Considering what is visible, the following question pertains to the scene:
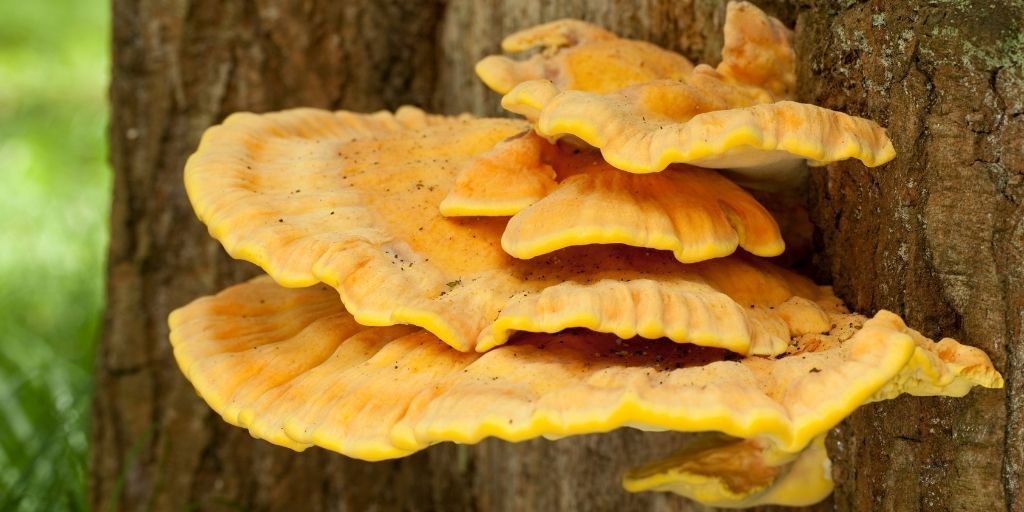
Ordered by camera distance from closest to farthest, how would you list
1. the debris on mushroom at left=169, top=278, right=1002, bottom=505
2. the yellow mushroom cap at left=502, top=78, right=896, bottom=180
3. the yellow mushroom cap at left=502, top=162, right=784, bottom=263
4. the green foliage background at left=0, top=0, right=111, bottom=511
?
the debris on mushroom at left=169, top=278, right=1002, bottom=505 < the yellow mushroom cap at left=502, top=78, right=896, bottom=180 < the yellow mushroom cap at left=502, top=162, right=784, bottom=263 < the green foliage background at left=0, top=0, right=111, bottom=511

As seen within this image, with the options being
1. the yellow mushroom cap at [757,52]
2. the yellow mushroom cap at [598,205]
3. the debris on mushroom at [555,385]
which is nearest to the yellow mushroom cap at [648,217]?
the yellow mushroom cap at [598,205]

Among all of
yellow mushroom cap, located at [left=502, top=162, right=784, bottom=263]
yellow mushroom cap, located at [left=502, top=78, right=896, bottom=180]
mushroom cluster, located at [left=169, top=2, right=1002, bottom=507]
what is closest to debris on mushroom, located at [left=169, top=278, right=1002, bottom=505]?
mushroom cluster, located at [left=169, top=2, right=1002, bottom=507]

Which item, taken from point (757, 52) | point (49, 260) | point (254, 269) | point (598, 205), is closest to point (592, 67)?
point (757, 52)

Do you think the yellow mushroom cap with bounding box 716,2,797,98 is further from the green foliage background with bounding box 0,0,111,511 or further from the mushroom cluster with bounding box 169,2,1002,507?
the green foliage background with bounding box 0,0,111,511

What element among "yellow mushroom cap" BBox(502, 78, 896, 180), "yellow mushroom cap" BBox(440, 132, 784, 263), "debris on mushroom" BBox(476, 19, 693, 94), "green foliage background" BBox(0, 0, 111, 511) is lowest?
"green foliage background" BBox(0, 0, 111, 511)

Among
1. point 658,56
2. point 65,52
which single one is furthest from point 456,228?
point 65,52

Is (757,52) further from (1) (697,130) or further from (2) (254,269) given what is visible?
(2) (254,269)

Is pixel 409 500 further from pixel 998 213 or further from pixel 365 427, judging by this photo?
pixel 998 213
